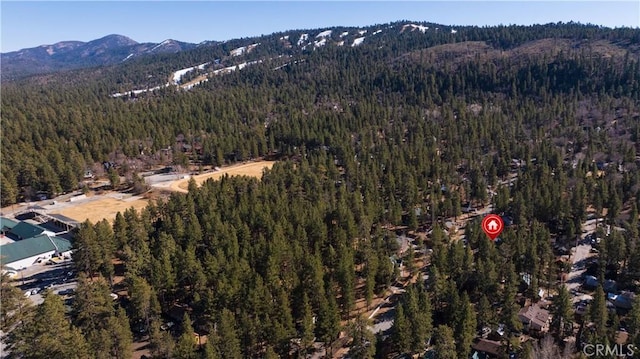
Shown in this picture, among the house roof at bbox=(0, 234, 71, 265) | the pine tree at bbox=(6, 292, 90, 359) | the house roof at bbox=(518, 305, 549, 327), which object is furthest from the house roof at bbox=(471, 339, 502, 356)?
the house roof at bbox=(0, 234, 71, 265)

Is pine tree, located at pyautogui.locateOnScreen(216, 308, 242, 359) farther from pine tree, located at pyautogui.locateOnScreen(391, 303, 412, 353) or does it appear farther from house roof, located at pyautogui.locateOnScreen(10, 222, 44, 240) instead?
house roof, located at pyautogui.locateOnScreen(10, 222, 44, 240)

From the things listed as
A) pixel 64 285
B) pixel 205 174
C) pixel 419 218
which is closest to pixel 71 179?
pixel 205 174

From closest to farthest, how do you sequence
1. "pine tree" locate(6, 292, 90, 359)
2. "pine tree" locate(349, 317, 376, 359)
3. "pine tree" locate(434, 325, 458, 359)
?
"pine tree" locate(6, 292, 90, 359), "pine tree" locate(434, 325, 458, 359), "pine tree" locate(349, 317, 376, 359)

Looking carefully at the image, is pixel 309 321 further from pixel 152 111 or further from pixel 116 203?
pixel 152 111

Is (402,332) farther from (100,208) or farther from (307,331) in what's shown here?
(100,208)

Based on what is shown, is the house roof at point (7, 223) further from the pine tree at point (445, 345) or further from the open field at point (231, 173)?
the pine tree at point (445, 345)

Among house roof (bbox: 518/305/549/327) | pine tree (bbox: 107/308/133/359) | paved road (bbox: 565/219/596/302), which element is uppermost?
pine tree (bbox: 107/308/133/359)

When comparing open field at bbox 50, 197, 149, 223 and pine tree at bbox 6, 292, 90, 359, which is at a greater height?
pine tree at bbox 6, 292, 90, 359
